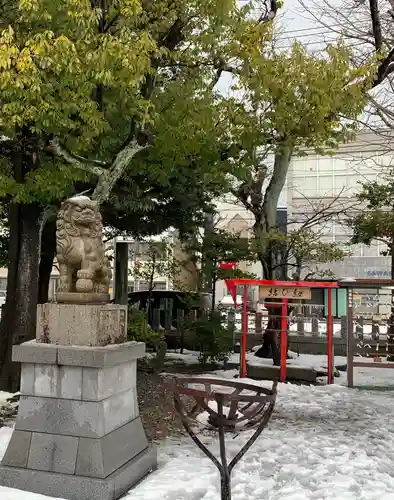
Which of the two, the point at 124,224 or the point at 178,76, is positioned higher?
the point at 178,76

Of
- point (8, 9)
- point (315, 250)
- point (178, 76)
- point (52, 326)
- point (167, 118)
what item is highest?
point (8, 9)

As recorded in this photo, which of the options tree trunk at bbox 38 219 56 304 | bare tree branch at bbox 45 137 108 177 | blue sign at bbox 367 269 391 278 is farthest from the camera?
blue sign at bbox 367 269 391 278

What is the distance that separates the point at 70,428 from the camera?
15.7ft

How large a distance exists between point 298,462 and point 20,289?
20.0 feet

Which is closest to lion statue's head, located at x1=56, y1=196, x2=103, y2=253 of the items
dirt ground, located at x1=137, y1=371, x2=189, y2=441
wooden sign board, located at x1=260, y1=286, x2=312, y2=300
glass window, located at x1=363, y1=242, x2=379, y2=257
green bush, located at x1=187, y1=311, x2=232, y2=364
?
dirt ground, located at x1=137, y1=371, x2=189, y2=441

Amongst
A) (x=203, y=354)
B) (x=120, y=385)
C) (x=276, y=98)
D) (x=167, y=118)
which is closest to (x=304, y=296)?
(x=203, y=354)

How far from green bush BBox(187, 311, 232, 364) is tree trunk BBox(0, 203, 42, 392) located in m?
4.47

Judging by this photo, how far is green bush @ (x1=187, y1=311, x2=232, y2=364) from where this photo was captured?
12.2m

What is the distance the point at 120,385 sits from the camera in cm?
516

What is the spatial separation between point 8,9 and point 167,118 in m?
3.45

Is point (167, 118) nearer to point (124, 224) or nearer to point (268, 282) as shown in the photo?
point (268, 282)

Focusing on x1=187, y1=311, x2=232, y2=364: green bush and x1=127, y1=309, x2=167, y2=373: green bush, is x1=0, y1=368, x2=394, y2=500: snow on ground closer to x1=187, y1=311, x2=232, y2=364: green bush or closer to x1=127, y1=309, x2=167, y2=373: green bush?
x1=127, y1=309, x2=167, y2=373: green bush

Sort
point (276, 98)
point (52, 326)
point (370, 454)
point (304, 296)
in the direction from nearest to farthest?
point (52, 326)
point (370, 454)
point (276, 98)
point (304, 296)

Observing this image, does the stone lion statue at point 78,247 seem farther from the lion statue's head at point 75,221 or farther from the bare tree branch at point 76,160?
the bare tree branch at point 76,160
